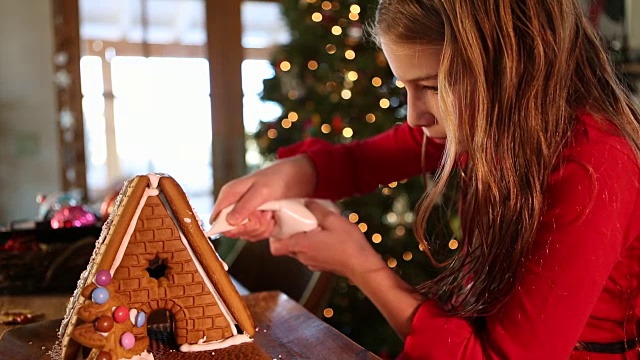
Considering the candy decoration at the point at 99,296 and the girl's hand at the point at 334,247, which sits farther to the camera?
the girl's hand at the point at 334,247

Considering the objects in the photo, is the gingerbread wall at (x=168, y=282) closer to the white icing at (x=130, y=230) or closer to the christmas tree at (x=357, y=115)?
the white icing at (x=130, y=230)

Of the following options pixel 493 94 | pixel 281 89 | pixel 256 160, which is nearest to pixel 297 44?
pixel 281 89

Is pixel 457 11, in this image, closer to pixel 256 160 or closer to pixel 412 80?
pixel 412 80

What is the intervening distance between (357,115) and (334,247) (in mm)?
1540

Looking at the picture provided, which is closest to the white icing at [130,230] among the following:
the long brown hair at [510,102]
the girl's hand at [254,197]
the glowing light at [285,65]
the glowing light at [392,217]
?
the girl's hand at [254,197]

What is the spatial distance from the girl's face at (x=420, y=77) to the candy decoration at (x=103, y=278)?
17.1 inches

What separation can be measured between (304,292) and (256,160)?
85.4 inches

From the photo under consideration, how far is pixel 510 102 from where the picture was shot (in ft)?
2.42

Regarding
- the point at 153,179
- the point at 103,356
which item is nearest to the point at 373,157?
the point at 153,179

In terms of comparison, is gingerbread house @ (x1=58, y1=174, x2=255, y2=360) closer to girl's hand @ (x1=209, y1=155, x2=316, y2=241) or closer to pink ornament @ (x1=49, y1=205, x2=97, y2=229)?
girl's hand @ (x1=209, y1=155, x2=316, y2=241)

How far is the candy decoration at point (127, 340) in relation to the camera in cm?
65

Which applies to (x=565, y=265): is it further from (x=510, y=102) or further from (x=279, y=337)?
(x=279, y=337)

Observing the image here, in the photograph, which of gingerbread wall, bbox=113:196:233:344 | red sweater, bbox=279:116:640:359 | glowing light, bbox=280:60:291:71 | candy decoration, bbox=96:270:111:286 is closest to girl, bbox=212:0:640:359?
red sweater, bbox=279:116:640:359

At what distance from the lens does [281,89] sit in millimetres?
2559
